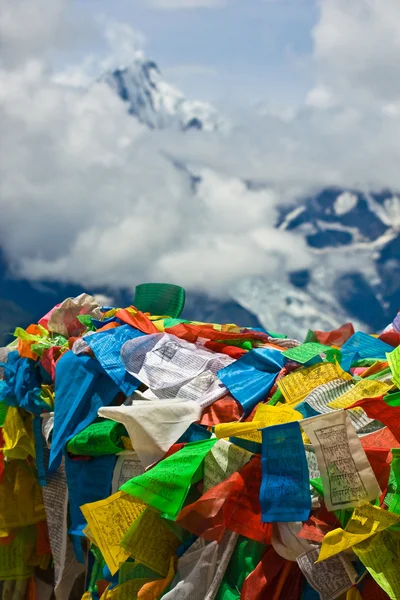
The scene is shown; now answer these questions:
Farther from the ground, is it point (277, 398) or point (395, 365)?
point (395, 365)

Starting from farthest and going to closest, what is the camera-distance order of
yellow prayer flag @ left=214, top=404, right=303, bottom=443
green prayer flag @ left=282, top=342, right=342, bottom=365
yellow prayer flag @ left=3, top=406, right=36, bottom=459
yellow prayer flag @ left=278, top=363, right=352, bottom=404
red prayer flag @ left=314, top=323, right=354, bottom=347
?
red prayer flag @ left=314, top=323, right=354, bottom=347
yellow prayer flag @ left=3, top=406, right=36, bottom=459
green prayer flag @ left=282, top=342, right=342, bottom=365
yellow prayer flag @ left=278, top=363, right=352, bottom=404
yellow prayer flag @ left=214, top=404, right=303, bottom=443

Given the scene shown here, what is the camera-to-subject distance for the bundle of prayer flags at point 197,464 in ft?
7.39

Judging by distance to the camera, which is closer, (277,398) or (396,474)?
(396,474)

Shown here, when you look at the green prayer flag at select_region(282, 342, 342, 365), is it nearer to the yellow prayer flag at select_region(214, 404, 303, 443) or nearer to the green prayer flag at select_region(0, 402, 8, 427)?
the yellow prayer flag at select_region(214, 404, 303, 443)

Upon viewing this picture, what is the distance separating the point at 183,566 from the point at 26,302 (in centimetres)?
8536

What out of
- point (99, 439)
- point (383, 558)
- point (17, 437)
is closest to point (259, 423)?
point (383, 558)

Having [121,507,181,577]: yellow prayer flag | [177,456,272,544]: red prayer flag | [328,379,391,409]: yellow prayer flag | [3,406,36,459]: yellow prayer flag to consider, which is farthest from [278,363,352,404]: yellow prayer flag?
[3,406,36,459]: yellow prayer flag

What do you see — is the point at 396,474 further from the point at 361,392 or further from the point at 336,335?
the point at 336,335

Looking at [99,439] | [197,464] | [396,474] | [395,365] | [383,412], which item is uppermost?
[395,365]

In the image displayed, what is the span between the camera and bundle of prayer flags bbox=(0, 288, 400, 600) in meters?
2.25

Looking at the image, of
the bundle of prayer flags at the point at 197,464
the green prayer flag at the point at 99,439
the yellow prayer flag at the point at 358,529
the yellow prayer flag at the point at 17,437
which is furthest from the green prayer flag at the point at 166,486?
the yellow prayer flag at the point at 17,437

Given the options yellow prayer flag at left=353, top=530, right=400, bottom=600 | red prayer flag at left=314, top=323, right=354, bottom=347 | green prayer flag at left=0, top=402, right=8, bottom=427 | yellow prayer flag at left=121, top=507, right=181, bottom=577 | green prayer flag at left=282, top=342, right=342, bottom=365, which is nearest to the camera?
yellow prayer flag at left=353, top=530, right=400, bottom=600

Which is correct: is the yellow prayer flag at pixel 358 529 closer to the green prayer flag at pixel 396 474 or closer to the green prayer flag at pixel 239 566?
the green prayer flag at pixel 396 474

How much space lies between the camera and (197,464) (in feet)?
8.26
